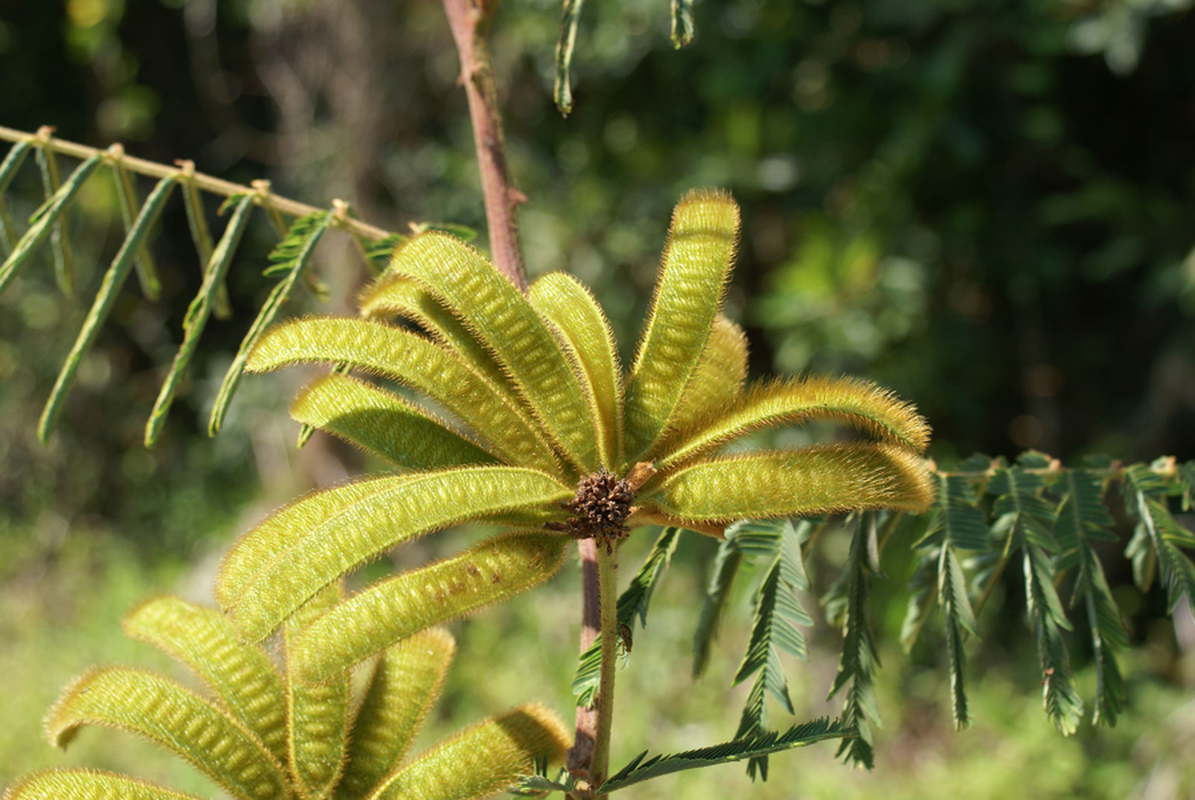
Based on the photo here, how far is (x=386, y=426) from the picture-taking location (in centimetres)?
95

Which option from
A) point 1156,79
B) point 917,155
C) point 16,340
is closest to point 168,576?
→ point 16,340

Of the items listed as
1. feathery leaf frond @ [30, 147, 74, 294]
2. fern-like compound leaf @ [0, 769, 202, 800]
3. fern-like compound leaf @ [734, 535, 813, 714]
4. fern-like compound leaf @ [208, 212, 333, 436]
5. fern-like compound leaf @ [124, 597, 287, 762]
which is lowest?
fern-like compound leaf @ [0, 769, 202, 800]

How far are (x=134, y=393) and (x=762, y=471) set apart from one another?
671 cm

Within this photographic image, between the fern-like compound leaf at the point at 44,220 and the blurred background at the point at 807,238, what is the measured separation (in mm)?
1832

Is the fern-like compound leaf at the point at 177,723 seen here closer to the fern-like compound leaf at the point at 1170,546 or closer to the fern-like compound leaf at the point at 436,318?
the fern-like compound leaf at the point at 436,318

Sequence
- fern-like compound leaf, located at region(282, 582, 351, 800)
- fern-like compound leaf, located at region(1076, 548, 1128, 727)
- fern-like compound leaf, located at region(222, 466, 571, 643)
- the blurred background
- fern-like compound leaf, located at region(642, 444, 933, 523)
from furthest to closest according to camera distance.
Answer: the blurred background
fern-like compound leaf, located at region(1076, 548, 1128, 727)
fern-like compound leaf, located at region(282, 582, 351, 800)
fern-like compound leaf, located at region(642, 444, 933, 523)
fern-like compound leaf, located at region(222, 466, 571, 643)

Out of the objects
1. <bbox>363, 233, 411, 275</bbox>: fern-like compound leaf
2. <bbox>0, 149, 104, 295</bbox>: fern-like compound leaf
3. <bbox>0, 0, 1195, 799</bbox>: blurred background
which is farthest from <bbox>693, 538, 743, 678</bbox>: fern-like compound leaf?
<bbox>0, 0, 1195, 799</bbox>: blurred background

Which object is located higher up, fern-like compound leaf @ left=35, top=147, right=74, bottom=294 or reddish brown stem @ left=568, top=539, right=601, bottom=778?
fern-like compound leaf @ left=35, top=147, right=74, bottom=294

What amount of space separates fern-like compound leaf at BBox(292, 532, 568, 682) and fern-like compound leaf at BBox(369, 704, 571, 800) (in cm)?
19

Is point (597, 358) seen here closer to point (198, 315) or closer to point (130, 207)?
point (198, 315)

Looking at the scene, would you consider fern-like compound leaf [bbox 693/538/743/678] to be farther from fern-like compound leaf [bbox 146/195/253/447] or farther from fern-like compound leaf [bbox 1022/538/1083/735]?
fern-like compound leaf [bbox 146/195/253/447]

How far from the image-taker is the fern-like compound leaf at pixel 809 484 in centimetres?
86

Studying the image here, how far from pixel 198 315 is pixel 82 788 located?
57cm

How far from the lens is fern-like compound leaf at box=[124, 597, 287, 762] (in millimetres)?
992
